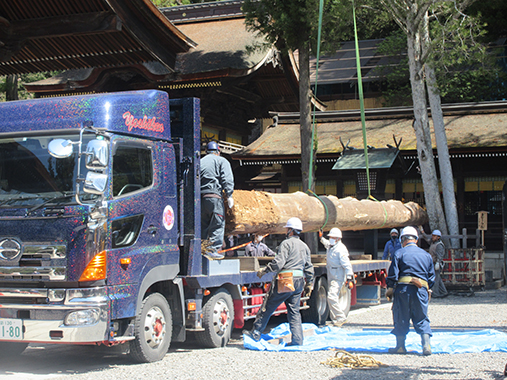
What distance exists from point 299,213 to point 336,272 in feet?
5.55

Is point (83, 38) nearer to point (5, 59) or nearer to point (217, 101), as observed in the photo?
point (5, 59)

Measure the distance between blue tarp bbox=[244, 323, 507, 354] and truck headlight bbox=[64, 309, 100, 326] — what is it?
8.23ft

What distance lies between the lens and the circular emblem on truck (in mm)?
6008

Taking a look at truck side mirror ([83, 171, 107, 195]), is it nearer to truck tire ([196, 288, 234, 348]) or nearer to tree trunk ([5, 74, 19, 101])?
truck tire ([196, 288, 234, 348])

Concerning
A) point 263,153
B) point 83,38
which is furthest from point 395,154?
point 83,38

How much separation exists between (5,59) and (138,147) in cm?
643

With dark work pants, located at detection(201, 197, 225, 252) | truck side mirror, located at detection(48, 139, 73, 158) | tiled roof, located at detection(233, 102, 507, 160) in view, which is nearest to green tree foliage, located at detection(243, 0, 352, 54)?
tiled roof, located at detection(233, 102, 507, 160)

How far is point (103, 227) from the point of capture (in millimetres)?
5973

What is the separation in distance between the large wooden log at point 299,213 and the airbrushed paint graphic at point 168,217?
110 cm

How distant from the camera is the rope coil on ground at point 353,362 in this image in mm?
6527

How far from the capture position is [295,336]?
779cm

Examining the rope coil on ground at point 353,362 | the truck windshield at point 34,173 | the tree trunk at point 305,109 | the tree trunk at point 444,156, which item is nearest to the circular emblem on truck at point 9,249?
the truck windshield at point 34,173

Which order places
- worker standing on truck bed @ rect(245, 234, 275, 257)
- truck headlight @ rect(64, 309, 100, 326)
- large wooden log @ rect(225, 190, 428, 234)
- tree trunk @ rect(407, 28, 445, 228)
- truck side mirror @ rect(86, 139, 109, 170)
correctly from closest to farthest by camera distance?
truck side mirror @ rect(86, 139, 109, 170), truck headlight @ rect(64, 309, 100, 326), large wooden log @ rect(225, 190, 428, 234), worker standing on truck bed @ rect(245, 234, 275, 257), tree trunk @ rect(407, 28, 445, 228)

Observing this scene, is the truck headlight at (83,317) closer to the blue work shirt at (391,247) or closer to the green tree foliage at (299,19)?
the blue work shirt at (391,247)
